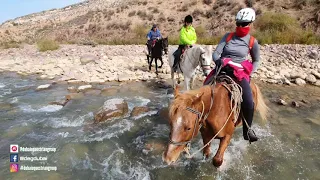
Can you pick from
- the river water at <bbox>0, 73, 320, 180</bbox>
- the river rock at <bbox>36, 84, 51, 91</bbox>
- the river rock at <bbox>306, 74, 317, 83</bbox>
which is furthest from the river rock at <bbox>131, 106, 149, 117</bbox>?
the river rock at <bbox>306, 74, 317, 83</bbox>

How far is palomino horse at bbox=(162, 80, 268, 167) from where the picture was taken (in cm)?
291

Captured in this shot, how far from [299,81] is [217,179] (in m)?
7.93

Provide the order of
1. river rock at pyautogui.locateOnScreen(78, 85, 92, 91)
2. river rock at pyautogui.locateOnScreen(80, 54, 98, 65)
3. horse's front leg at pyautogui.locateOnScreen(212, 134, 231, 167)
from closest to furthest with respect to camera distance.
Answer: horse's front leg at pyautogui.locateOnScreen(212, 134, 231, 167), river rock at pyautogui.locateOnScreen(78, 85, 92, 91), river rock at pyautogui.locateOnScreen(80, 54, 98, 65)

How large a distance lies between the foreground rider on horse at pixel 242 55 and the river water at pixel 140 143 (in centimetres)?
→ 146

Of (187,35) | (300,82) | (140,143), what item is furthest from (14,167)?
(300,82)

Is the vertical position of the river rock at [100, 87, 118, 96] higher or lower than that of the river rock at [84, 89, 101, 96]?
higher

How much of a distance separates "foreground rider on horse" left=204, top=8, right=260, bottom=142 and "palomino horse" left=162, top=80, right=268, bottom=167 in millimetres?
348

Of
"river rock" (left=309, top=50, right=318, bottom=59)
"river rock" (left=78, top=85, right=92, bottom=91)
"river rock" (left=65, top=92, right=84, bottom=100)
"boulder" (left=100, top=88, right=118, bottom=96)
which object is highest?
"river rock" (left=309, top=50, right=318, bottom=59)

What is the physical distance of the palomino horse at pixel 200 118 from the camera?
2.91 m

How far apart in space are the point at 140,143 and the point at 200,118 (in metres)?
3.54

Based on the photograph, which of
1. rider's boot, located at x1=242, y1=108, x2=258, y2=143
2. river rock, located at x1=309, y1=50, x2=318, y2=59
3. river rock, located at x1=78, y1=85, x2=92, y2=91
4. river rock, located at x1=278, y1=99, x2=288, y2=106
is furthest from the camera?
river rock, located at x1=309, y1=50, x2=318, y2=59

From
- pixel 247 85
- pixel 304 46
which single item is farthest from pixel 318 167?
pixel 304 46

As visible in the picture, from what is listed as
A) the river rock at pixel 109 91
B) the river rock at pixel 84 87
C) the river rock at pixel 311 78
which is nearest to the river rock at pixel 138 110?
the river rock at pixel 109 91

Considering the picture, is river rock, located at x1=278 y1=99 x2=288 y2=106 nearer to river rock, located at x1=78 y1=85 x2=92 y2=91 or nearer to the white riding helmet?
the white riding helmet
